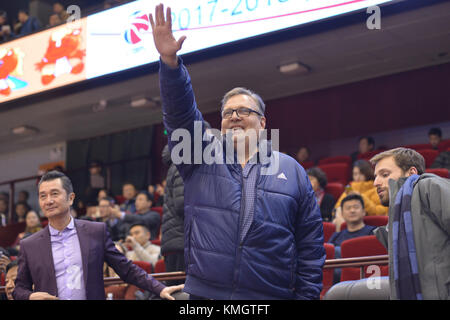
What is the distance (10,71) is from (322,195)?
573cm

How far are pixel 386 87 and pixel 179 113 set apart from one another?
22.7 feet

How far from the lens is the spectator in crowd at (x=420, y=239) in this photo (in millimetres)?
1971

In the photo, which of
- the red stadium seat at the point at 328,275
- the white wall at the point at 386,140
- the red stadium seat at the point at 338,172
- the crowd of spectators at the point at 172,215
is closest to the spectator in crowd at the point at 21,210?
the crowd of spectators at the point at 172,215

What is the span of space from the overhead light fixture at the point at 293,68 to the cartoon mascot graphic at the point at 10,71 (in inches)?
155

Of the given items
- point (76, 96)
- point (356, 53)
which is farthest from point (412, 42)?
point (76, 96)

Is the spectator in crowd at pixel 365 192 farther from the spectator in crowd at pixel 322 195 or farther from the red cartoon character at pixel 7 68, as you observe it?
the red cartoon character at pixel 7 68

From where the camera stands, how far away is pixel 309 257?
2.06 metres

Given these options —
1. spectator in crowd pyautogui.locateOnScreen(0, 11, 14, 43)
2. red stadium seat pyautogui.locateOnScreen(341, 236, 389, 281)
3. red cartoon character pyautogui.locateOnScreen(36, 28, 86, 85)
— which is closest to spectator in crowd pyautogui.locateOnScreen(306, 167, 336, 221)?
red stadium seat pyautogui.locateOnScreen(341, 236, 389, 281)

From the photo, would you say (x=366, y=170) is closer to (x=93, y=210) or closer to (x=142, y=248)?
(x=142, y=248)

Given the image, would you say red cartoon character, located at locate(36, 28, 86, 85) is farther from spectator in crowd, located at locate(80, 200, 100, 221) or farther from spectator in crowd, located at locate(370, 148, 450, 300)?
spectator in crowd, located at locate(370, 148, 450, 300)

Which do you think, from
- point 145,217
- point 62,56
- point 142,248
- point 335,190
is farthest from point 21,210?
point 335,190

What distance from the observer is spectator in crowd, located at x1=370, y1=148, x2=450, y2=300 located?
1.97 meters

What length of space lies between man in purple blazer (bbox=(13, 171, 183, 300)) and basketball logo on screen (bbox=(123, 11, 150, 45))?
18.0 ft

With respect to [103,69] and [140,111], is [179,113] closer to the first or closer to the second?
[103,69]
